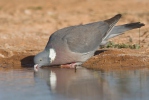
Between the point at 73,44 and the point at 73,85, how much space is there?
1789mm

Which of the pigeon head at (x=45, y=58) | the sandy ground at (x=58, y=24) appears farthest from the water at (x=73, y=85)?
the sandy ground at (x=58, y=24)

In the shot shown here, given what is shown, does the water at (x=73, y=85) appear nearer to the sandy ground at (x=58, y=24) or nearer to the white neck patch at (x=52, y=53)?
the white neck patch at (x=52, y=53)

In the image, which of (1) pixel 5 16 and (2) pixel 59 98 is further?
(1) pixel 5 16

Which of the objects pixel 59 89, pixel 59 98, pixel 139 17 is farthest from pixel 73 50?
pixel 139 17

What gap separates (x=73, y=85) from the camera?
23.5 ft

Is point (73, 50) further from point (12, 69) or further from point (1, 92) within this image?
point (1, 92)

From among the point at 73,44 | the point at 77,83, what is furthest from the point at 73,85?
the point at 73,44

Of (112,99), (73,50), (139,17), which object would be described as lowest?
(112,99)

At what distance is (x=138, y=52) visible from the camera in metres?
9.48

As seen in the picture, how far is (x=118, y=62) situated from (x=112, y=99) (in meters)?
2.62

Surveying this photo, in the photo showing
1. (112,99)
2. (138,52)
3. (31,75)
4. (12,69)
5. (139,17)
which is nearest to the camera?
(112,99)

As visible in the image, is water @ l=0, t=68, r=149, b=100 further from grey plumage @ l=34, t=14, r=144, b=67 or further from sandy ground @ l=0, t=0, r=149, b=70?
sandy ground @ l=0, t=0, r=149, b=70

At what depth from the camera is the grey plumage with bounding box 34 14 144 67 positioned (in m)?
8.73

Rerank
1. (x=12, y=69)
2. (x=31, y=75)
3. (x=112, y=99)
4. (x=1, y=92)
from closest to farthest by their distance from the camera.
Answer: (x=112, y=99)
(x=1, y=92)
(x=31, y=75)
(x=12, y=69)
